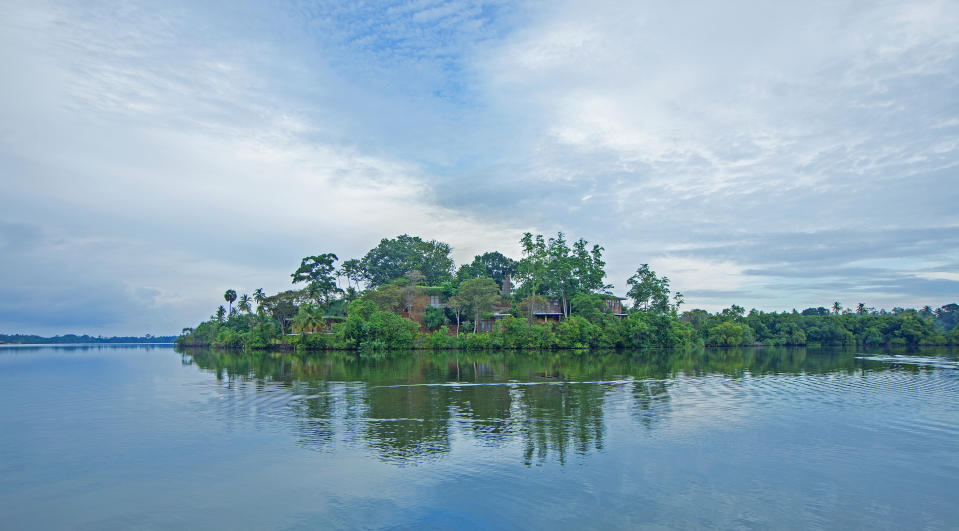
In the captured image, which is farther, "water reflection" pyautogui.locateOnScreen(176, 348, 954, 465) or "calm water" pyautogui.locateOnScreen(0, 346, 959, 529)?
"water reflection" pyautogui.locateOnScreen(176, 348, 954, 465)

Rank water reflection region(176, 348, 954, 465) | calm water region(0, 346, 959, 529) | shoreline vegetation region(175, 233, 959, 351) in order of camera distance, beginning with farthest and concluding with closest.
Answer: shoreline vegetation region(175, 233, 959, 351) < water reflection region(176, 348, 954, 465) < calm water region(0, 346, 959, 529)

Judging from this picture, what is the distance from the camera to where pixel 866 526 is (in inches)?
310

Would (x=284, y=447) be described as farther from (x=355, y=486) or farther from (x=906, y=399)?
(x=906, y=399)

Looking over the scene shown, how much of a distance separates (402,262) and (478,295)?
84.9 ft

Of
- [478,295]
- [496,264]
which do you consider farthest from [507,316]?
[496,264]

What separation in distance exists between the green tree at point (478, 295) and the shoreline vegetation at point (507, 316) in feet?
0.41

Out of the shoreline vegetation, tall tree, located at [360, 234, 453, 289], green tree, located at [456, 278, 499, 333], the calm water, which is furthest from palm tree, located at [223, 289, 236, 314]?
the calm water

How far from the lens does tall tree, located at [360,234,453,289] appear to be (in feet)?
272

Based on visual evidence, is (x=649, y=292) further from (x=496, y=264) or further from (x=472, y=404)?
(x=472, y=404)

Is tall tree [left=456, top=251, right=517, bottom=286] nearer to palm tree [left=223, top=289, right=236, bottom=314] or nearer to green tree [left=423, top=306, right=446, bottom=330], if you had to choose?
green tree [left=423, top=306, right=446, bottom=330]

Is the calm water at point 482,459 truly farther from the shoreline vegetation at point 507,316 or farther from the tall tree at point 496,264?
the tall tree at point 496,264

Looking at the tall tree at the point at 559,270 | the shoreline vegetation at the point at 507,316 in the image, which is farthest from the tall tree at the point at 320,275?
the tall tree at the point at 559,270

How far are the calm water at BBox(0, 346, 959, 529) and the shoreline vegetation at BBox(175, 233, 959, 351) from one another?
38.2 metres

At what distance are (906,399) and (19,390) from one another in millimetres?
38452
